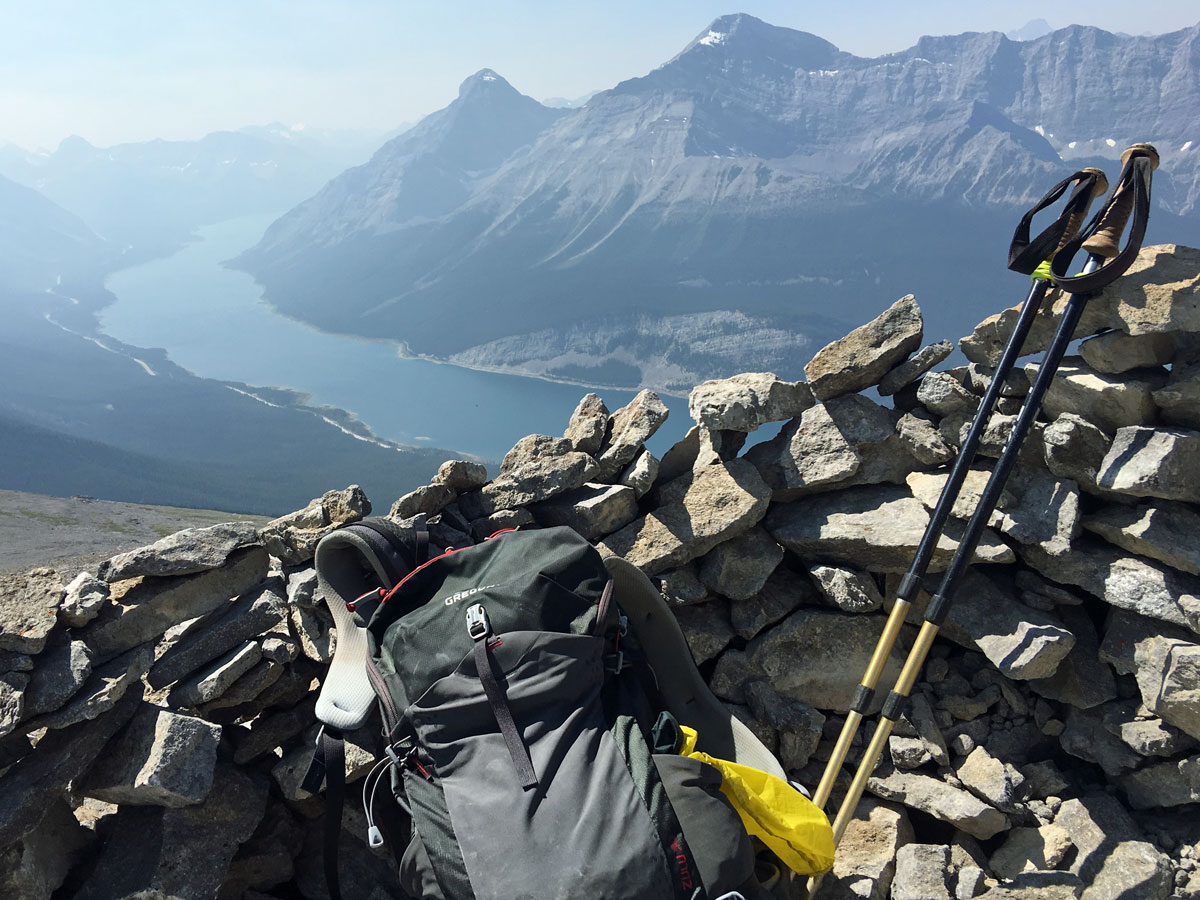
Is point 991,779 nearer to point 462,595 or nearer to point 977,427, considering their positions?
point 977,427

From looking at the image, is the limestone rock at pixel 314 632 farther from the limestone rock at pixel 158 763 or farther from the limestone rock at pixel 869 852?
the limestone rock at pixel 869 852

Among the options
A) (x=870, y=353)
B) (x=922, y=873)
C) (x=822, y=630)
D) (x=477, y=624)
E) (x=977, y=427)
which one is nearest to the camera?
(x=477, y=624)

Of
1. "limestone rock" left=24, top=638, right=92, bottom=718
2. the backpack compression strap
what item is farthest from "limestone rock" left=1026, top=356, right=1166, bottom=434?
"limestone rock" left=24, top=638, right=92, bottom=718

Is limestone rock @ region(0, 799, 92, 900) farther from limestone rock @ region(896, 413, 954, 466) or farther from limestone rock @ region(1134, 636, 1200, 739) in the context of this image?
limestone rock @ region(1134, 636, 1200, 739)

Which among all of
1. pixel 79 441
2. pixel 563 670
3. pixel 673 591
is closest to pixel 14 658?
pixel 563 670

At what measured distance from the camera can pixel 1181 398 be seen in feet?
14.4

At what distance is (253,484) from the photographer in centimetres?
10900

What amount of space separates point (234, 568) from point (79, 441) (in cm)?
15370

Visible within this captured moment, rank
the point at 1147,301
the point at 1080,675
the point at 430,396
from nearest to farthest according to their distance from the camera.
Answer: the point at 1147,301
the point at 1080,675
the point at 430,396

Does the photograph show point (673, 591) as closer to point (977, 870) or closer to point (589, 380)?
point (977, 870)

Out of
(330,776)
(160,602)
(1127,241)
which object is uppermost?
(1127,241)

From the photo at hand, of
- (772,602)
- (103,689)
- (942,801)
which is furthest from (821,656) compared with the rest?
(103,689)

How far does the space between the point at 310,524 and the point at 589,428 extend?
2196 mm

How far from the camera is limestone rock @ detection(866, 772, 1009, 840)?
421 centimetres
